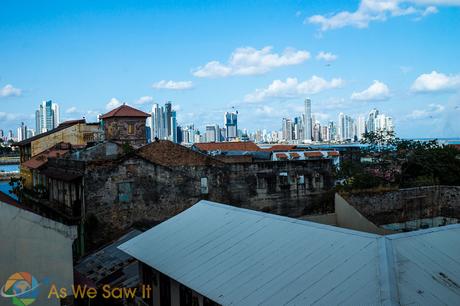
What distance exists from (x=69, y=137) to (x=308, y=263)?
32676 mm

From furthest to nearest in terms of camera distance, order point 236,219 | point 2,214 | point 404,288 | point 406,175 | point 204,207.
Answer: point 406,175
point 204,207
point 236,219
point 2,214
point 404,288

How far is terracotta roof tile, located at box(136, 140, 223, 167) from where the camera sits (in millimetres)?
26375

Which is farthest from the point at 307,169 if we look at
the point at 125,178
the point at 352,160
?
the point at 125,178

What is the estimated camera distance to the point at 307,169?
29.5 meters

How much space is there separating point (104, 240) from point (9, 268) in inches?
512

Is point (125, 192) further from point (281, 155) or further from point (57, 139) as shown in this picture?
point (281, 155)

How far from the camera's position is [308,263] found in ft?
30.3

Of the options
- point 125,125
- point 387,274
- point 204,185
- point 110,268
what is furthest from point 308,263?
point 125,125

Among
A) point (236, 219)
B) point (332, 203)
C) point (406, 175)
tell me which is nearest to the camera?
point (236, 219)

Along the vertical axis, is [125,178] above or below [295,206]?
above

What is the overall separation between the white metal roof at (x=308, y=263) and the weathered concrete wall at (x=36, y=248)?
2.40 m

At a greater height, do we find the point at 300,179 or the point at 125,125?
the point at 125,125

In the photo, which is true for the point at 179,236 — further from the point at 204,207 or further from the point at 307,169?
the point at 307,169

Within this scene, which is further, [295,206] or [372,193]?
[295,206]
